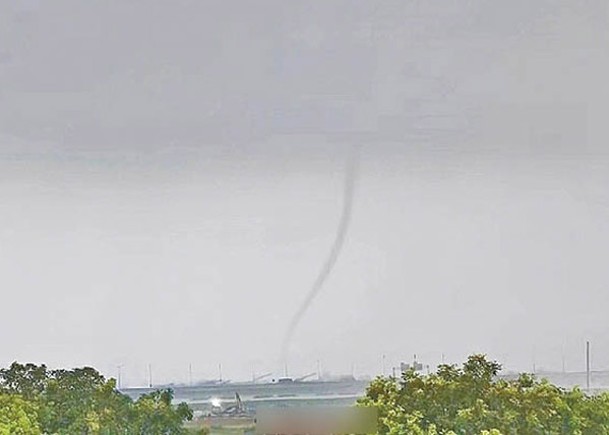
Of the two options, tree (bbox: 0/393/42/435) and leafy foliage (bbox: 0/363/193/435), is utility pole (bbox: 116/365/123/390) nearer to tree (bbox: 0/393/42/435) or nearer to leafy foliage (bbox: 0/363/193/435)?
leafy foliage (bbox: 0/363/193/435)

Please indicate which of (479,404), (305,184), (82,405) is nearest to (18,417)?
(82,405)

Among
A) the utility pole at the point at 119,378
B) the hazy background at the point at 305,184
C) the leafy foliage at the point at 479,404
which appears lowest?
the leafy foliage at the point at 479,404

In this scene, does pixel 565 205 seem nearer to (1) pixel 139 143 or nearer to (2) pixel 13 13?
(1) pixel 139 143

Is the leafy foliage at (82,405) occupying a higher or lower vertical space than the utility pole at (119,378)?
lower

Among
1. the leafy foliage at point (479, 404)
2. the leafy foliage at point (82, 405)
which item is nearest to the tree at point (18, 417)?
the leafy foliage at point (82, 405)

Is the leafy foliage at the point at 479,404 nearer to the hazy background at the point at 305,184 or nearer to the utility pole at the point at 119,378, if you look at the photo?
the hazy background at the point at 305,184

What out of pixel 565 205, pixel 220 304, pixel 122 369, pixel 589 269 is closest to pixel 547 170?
pixel 565 205
